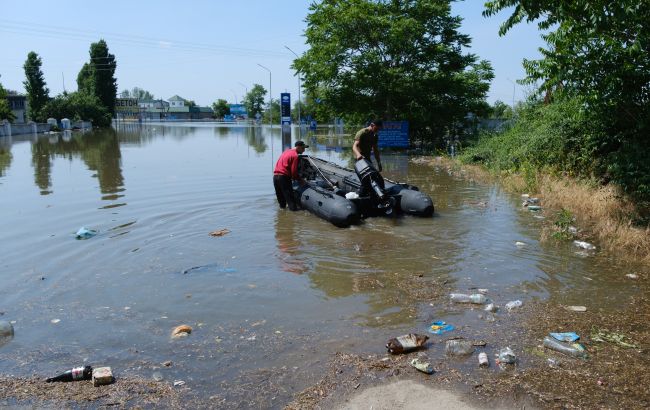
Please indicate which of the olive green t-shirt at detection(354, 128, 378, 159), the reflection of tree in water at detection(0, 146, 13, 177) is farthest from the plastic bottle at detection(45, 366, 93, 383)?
the reflection of tree in water at detection(0, 146, 13, 177)

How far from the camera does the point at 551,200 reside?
429 inches

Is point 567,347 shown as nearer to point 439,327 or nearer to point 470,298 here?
point 439,327

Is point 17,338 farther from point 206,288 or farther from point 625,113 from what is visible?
point 625,113

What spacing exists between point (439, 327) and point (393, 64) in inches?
828

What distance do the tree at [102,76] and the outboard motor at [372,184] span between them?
7201 cm

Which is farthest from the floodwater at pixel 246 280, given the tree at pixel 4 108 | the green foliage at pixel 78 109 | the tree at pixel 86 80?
the tree at pixel 86 80

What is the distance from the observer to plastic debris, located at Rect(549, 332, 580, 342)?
4.61 m

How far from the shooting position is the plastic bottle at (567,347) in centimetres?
434

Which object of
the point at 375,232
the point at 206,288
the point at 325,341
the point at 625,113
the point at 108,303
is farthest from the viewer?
the point at 625,113

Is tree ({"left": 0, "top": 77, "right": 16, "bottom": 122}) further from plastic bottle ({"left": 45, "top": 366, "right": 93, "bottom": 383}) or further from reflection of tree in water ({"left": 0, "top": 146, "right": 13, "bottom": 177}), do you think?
plastic bottle ({"left": 45, "top": 366, "right": 93, "bottom": 383})

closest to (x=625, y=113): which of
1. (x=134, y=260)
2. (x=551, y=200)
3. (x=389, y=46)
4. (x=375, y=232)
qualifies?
(x=551, y=200)

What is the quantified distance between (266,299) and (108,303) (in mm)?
1713

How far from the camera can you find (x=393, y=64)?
2447cm

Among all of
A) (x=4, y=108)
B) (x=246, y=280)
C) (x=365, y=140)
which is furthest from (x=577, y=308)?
(x=4, y=108)
